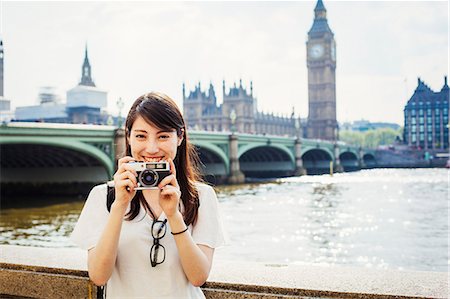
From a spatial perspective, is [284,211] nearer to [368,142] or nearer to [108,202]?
[108,202]

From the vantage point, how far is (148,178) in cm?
164

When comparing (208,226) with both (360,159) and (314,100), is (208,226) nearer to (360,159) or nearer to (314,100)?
(360,159)

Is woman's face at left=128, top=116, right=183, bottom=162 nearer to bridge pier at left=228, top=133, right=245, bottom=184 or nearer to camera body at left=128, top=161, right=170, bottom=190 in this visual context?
camera body at left=128, top=161, right=170, bottom=190

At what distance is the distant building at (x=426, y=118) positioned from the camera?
3233 inches

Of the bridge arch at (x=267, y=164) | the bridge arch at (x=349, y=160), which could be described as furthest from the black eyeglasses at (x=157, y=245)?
the bridge arch at (x=349, y=160)

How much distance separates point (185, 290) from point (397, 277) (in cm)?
126

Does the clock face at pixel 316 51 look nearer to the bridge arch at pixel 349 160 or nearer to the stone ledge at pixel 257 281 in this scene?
the bridge arch at pixel 349 160

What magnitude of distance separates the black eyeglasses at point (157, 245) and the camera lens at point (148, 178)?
Answer: 0.15 m

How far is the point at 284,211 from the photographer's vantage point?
16.4 meters

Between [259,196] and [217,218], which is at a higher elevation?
[217,218]

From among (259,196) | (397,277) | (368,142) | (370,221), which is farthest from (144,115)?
(368,142)

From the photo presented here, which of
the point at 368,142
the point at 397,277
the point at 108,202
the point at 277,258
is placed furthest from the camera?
the point at 368,142

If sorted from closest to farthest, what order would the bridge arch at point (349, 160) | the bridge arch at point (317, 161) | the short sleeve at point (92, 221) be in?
the short sleeve at point (92, 221), the bridge arch at point (317, 161), the bridge arch at point (349, 160)

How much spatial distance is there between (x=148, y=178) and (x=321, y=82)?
89993 millimetres
